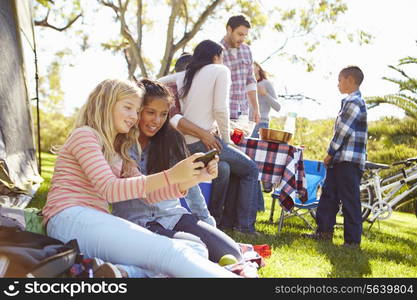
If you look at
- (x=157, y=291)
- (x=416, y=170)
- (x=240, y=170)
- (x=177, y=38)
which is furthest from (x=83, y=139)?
(x=177, y=38)

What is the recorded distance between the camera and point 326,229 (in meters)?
4.99

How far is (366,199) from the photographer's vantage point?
6656mm

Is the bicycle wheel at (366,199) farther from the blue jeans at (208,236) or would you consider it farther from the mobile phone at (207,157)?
the mobile phone at (207,157)

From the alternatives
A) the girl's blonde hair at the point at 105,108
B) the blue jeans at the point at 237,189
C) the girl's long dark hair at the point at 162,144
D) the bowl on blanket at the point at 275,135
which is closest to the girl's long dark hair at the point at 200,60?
the blue jeans at the point at 237,189

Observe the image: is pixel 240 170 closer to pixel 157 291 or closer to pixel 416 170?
pixel 157 291

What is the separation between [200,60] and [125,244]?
→ 2.10 metres

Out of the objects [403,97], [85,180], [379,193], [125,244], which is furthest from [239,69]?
[403,97]

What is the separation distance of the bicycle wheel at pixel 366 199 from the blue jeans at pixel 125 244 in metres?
4.76

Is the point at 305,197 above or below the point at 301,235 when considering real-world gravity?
above

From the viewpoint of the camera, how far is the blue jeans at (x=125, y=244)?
2.07 meters

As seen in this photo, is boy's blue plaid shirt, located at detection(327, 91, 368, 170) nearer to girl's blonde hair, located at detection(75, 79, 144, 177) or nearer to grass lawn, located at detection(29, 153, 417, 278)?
grass lawn, located at detection(29, 153, 417, 278)

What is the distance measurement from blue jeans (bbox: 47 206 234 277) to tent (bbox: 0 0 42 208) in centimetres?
162

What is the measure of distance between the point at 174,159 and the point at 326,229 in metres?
2.40

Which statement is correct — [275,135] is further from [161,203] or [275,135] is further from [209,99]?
[161,203]
